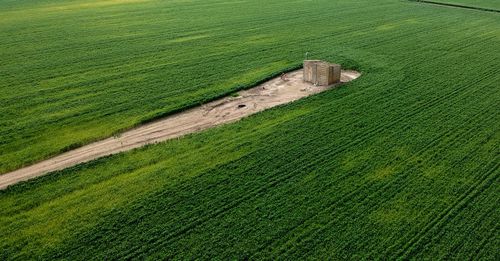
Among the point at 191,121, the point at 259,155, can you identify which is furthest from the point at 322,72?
the point at 259,155

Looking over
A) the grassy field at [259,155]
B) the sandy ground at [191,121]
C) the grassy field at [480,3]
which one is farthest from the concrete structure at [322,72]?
the grassy field at [480,3]

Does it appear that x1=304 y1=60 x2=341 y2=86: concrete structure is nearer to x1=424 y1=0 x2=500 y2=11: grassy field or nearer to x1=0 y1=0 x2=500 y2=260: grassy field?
x1=0 y1=0 x2=500 y2=260: grassy field

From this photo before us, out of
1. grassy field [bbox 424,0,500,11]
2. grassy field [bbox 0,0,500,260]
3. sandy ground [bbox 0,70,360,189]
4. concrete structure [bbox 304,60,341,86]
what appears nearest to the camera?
grassy field [bbox 0,0,500,260]

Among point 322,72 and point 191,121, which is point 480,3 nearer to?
point 322,72

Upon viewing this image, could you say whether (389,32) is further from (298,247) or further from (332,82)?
(298,247)

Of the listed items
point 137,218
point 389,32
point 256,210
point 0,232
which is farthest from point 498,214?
point 389,32

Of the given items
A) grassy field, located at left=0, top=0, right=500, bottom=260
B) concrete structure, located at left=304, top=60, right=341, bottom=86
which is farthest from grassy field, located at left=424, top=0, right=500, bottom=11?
concrete structure, located at left=304, top=60, right=341, bottom=86
